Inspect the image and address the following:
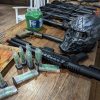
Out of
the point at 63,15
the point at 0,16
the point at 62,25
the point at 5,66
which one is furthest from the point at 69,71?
the point at 0,16

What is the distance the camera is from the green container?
105cm

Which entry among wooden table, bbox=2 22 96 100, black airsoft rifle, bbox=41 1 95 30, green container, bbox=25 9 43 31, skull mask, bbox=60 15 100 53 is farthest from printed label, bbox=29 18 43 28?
wooden table, bbox=2 22 96 100

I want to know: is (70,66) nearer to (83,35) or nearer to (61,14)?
(83,35)

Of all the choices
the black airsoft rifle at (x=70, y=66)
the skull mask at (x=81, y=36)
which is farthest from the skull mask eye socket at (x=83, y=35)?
the black airsoft rifle at (x=70, y=66)

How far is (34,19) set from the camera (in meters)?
1.06

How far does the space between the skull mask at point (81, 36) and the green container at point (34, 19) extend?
0.28 meters

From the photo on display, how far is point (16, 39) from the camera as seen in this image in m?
0.93

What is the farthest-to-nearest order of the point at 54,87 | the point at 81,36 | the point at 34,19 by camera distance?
the point at 34,19, the point at 81,36, the point at 54,87

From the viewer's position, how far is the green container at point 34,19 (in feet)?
3.44

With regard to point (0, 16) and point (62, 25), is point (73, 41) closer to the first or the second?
point (62, 25)

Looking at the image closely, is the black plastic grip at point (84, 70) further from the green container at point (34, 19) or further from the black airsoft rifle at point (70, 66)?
the green container at point (34, 19)

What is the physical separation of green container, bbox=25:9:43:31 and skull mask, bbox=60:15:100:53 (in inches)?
10.9

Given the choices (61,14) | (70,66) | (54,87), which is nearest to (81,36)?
(70,66)

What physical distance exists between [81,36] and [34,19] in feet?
1.17
